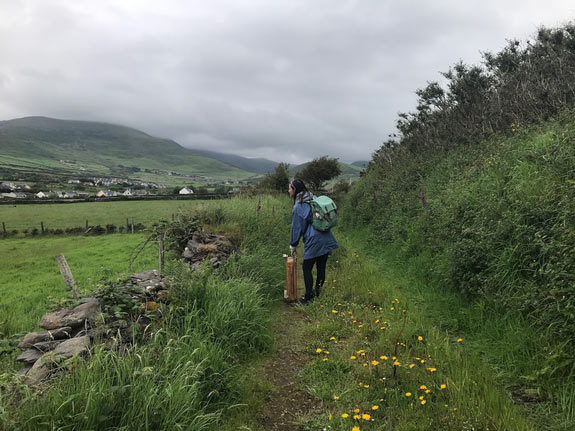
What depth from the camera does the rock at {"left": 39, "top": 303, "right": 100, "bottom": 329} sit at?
3.66m

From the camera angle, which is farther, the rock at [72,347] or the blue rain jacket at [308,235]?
the blue rain jacket at [308,235]

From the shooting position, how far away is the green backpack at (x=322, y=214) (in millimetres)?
6340

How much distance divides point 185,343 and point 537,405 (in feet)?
11.8

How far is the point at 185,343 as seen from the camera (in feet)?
11.9

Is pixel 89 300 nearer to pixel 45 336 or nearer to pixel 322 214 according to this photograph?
pixel 45 336

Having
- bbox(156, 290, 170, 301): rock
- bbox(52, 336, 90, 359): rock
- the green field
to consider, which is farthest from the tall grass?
the green field

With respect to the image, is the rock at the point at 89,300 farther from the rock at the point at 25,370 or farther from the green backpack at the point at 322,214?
the green backpack at the point at 322,214

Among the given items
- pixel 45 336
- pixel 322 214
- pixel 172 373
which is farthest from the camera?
pixel 322 214

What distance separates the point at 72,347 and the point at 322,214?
14.6 feet

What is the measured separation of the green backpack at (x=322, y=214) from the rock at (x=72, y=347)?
4211 millimetres

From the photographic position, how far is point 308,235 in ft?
21.3

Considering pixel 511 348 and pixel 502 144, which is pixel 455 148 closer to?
pixel 502 144

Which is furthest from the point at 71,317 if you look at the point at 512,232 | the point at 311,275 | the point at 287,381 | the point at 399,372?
the point at 512,232

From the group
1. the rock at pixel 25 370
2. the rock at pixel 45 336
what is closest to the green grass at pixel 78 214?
the rock at pixel 45 336
